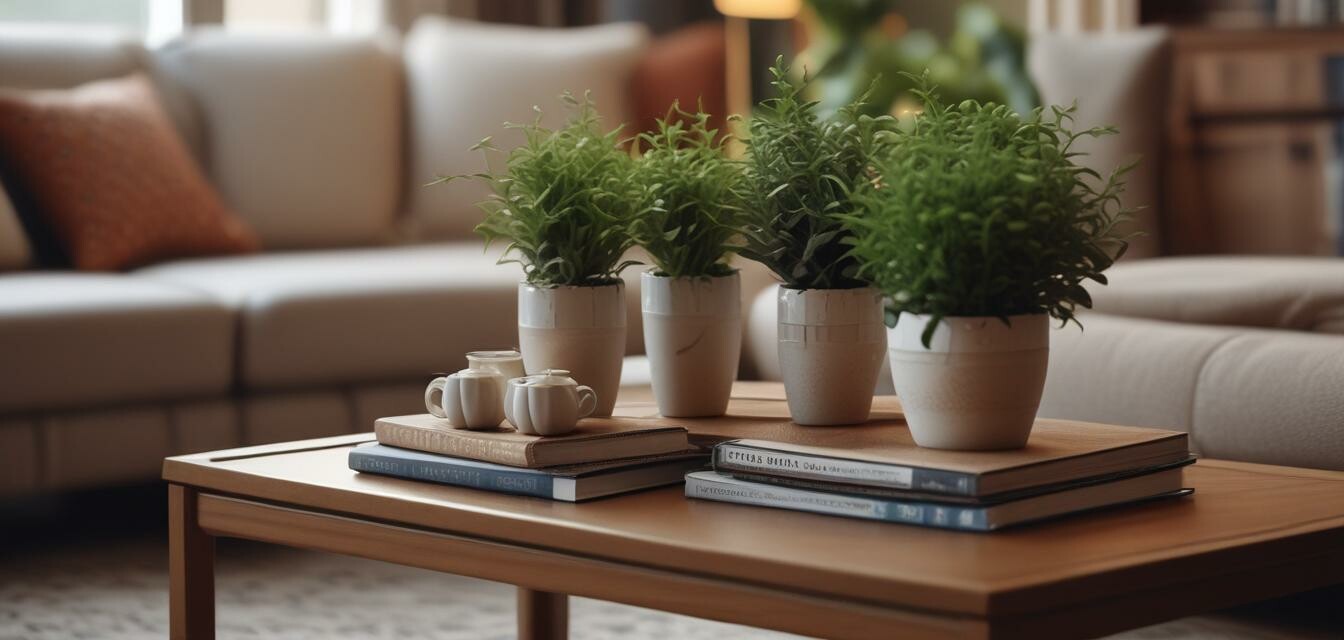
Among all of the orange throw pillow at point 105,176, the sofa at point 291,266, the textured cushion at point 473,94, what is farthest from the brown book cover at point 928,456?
the textured cushion at point 473,94

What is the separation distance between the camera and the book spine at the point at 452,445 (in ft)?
3.90

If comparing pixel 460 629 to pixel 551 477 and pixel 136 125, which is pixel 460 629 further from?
pixel 136 125

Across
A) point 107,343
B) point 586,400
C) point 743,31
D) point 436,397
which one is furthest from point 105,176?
point 743,31

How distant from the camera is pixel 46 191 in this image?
2951mm

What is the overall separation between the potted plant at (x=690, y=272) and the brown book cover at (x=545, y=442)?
4.9 inches

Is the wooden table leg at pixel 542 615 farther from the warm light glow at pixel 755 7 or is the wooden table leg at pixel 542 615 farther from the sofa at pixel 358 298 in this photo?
the warm light glow at pixel 755 7

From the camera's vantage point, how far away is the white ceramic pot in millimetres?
1126

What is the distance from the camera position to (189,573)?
1348mm

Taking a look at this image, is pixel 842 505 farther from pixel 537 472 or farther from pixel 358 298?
pixel 358 298

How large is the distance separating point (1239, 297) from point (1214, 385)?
34 centimetres

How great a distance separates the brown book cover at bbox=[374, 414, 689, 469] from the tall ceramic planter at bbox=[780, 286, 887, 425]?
128 mm

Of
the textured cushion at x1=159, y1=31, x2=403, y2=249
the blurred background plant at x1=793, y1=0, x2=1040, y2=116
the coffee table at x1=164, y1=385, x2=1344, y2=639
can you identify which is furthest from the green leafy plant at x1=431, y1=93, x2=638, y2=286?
the blurred background plant at x1=793, y1=0, x2=1040, y2=116

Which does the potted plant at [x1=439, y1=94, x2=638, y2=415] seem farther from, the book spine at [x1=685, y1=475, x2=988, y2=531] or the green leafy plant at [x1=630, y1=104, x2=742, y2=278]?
the book spine at [x1=685, y1=475, x2=988, y2=531]

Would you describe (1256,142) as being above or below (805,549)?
above
